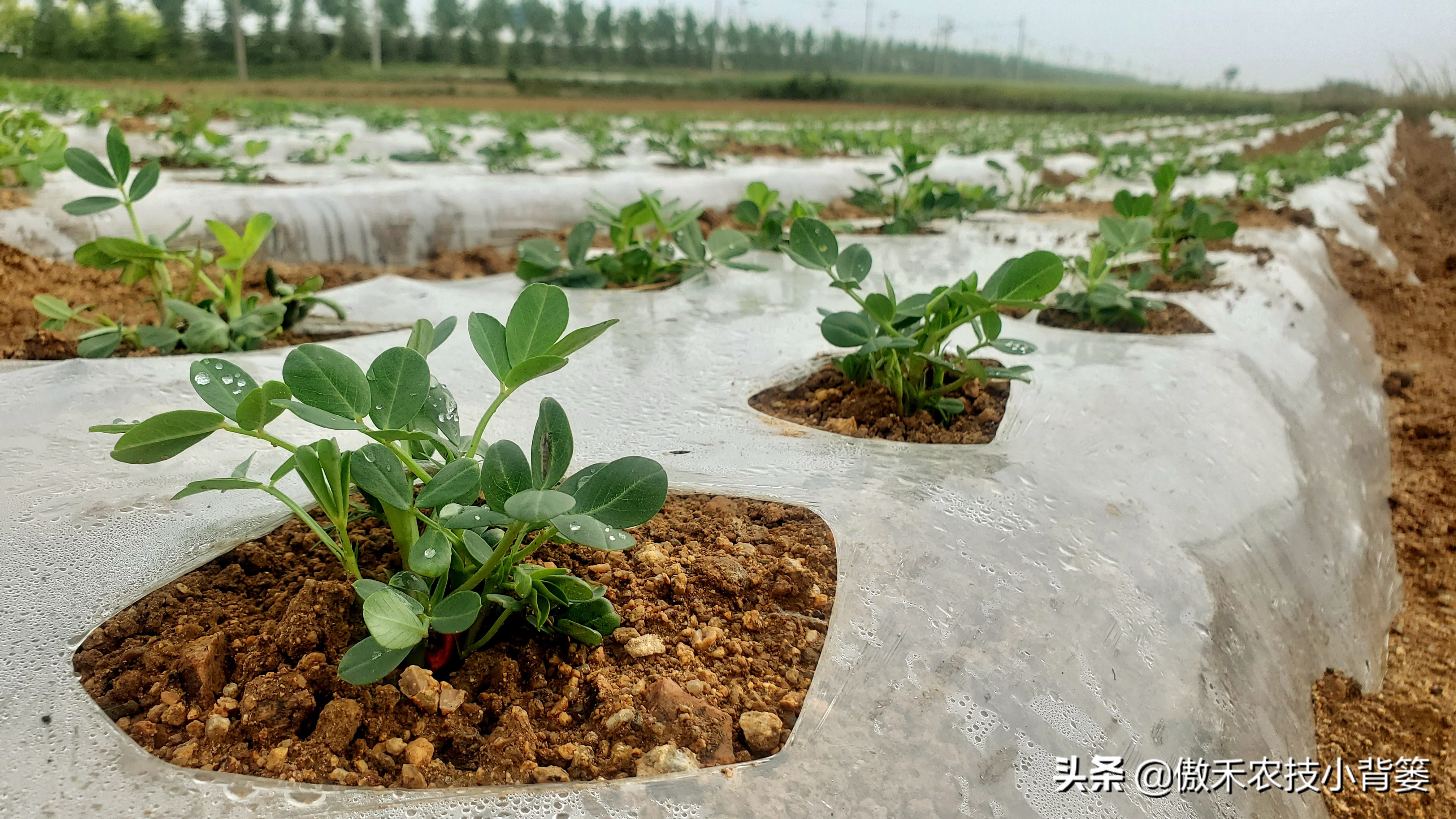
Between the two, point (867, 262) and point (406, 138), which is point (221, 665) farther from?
point (406, 138)

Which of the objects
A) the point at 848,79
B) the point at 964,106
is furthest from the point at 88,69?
the point at 964,106

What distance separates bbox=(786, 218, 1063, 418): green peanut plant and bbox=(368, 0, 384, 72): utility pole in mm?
22733

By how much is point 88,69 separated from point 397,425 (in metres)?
21.4

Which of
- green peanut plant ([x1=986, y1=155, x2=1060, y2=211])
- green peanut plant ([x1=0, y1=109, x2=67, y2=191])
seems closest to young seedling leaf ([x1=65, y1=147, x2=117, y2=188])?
green peanut plant ([x1=0, y1=109, x2=67, y2=191])

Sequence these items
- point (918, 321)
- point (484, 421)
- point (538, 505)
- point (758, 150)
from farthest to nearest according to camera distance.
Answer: point (758, 150), point (918, 321), point (484, 421), point (538, 505)

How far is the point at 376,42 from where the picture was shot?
2072cm

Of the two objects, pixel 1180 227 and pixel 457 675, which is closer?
pixel 457 675

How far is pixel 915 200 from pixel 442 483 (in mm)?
2377

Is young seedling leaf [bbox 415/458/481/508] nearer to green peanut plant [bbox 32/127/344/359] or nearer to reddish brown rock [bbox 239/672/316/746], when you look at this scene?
reddish brown rock [bbox 239/672/316/746]

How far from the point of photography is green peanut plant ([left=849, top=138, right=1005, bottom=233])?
2.54m

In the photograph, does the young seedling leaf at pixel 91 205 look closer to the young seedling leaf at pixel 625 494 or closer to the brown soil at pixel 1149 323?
the young seedling leaf at pixel 625 494

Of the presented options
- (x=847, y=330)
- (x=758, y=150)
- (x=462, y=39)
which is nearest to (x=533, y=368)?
(x=847, y=330)

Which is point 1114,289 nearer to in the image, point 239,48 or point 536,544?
point 536,544

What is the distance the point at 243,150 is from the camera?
479cm
